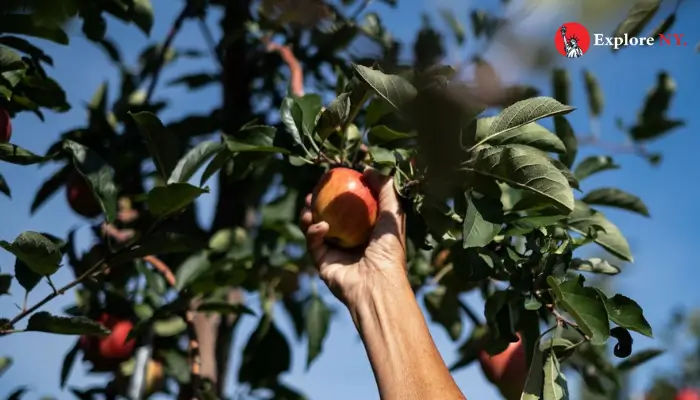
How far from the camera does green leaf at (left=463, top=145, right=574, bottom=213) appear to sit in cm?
106

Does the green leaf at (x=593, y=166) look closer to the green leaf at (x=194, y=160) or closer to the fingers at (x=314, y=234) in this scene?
the fingers at (x=314, y=234)

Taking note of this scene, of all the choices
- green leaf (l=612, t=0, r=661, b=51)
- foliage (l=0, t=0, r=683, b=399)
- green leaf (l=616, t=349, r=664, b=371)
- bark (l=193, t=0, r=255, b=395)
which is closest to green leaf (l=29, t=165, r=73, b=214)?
foliage (l=0, t=0, r=683, b=399)

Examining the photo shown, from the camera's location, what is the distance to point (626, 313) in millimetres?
1074

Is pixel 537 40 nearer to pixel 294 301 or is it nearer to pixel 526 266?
pixel 526 266

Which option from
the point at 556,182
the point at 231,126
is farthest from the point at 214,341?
the point at 556,182

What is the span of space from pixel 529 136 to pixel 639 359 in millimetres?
824

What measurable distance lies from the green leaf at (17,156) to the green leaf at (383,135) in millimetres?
575

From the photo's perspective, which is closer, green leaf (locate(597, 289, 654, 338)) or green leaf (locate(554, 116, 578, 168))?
green leaf (locate(597, 289, 654, 338))

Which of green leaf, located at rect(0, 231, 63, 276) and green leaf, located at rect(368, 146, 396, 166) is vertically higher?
green leaf, located at rect(368, 146, 396, 166)

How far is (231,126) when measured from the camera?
6.70ft

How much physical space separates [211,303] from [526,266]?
77cm

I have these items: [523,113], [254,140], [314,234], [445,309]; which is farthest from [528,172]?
[445,309]

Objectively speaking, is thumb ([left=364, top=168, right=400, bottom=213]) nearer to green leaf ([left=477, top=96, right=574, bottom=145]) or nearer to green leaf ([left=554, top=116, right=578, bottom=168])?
green leaf ([left=477, top=96, right=574, bottom=145])

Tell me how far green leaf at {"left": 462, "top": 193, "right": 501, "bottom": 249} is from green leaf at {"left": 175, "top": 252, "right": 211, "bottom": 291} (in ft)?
2.47
